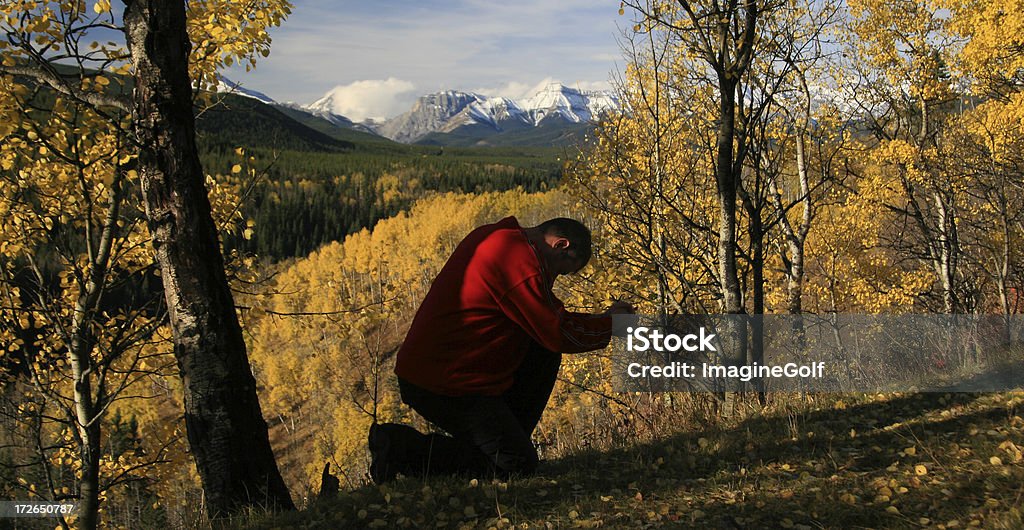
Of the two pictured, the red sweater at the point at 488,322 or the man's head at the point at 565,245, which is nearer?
the red sweater at the point at 488,322

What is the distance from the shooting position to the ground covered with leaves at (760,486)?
119 inches

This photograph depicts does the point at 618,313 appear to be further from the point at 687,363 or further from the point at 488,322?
the point at 687,363

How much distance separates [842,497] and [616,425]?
2.98 metres

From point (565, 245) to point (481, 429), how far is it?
126 cm

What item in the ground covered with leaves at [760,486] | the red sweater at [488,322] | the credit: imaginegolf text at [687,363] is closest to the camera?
the ground covered with leaves at [760,486]

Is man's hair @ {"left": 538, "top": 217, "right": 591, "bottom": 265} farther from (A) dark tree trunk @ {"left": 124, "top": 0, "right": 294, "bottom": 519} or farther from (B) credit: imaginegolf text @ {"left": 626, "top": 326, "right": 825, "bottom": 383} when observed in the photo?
(A) dark tree trunk @ {"left": 124, "top": 0, "right": 294, "bottom": 519}

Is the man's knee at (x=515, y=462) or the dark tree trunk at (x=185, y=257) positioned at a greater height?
the dark tree trunk at (x=185, y=257)

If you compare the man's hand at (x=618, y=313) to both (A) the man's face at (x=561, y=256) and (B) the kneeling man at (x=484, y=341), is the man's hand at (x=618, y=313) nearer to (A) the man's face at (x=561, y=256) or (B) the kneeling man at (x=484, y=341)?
(B) the kneeling man at (x=484, y=341)

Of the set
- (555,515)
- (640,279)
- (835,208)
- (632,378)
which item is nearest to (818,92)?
(640,279)

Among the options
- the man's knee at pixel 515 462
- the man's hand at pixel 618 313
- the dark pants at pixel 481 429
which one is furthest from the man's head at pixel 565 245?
the man's knee at pixel 515 462

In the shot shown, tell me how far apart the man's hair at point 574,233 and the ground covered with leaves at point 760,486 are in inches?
56.0

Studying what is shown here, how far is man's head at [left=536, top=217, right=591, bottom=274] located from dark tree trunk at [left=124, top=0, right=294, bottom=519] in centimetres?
213

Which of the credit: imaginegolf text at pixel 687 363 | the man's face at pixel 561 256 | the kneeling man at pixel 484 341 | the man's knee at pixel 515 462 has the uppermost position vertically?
the man's face at pixel 561 256

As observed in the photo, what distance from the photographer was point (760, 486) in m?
3.51
